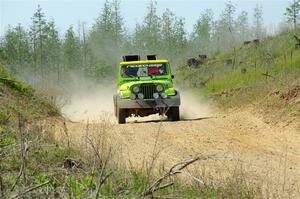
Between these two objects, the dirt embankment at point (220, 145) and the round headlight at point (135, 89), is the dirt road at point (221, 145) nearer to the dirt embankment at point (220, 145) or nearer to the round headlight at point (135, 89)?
the dirt embankment at point (220, 145)

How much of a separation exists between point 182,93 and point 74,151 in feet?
69.8

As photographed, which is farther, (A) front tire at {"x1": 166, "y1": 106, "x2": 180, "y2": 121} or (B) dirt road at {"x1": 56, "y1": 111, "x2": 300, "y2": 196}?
(A) front tire at {"x1": 166, "y1": 106, "x2": 180, "y2": 121}

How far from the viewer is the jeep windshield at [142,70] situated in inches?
663

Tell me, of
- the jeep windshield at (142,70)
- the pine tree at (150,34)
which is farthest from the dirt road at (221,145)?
the pine tree at (150,34)

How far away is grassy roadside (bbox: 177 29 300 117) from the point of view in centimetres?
1560

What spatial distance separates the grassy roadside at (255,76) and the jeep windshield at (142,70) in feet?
10.8

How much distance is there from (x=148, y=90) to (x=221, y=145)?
5.53 metres

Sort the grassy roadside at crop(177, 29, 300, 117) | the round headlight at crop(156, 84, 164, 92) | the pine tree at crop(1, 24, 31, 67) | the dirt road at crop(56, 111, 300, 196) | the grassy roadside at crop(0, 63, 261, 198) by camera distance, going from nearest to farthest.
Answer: the grassy roadside at crop(0, 63, 261, 198)
the dirt road at crop(56, 111, 300, 196)
the grassy roadside at crop(177, 29, 300, 117)
the round headlight at crop(156, 84, 164, 92)
the pine tree at crop(1, 24, 31, 67)

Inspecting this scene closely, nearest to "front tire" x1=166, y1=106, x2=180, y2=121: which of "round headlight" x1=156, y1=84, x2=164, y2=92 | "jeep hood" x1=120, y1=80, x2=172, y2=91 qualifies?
"round headlight" x1=156, y1=84, x2=164, y2=92

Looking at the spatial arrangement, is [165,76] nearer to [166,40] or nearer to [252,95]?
[252,95]

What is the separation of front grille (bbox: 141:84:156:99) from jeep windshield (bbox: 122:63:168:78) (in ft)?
3.55

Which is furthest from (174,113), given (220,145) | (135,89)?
(220,145)

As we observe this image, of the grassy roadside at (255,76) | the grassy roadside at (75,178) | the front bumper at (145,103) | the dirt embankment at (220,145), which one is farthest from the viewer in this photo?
the grassy roadside at (255,76)

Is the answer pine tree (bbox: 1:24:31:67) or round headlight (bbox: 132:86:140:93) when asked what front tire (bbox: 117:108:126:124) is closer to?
round headlight (bbox: 132:86:140:93)
